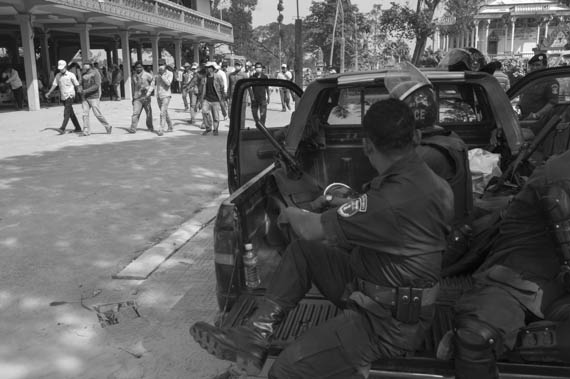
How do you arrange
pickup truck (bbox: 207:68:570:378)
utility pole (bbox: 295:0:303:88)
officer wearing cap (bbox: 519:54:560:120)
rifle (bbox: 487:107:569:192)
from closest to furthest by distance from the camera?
pickup truck (bbox: 207:68:570:378) → rifle (bbox: 487:107:569:192) → officer wearing cap (bbox: 519:54:560:120) → utility pole (bbox: 295:0:303:88)

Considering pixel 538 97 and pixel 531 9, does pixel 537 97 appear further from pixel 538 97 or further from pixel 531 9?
pixel 531 9

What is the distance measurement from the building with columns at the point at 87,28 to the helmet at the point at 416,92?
1740cm

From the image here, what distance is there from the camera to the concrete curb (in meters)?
4.88

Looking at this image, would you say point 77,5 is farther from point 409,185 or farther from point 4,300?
point 409,185

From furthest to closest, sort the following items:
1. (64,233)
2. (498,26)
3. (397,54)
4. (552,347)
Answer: (498,26), (397,54), (64,233), (552,347)

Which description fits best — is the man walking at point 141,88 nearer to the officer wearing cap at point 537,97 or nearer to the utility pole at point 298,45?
the utility pole at point 298,45

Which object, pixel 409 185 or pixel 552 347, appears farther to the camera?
pixel 552 347

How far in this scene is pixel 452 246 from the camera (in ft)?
10.6

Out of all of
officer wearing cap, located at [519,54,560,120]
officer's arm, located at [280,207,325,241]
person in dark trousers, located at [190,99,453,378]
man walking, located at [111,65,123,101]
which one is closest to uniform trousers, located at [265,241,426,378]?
person in dark trousers, located at [190,99,453,378]

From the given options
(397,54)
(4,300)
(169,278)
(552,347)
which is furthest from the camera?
(397,54)

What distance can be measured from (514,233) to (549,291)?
11.4 inches

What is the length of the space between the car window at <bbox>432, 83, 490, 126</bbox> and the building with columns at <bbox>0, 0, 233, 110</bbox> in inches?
649

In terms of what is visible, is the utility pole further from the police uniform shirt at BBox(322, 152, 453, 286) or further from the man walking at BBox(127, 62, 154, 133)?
the police uniform shirt at BBox(322, 152, 453, 286)

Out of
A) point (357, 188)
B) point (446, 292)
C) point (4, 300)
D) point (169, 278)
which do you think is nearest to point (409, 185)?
point (446, 292)
